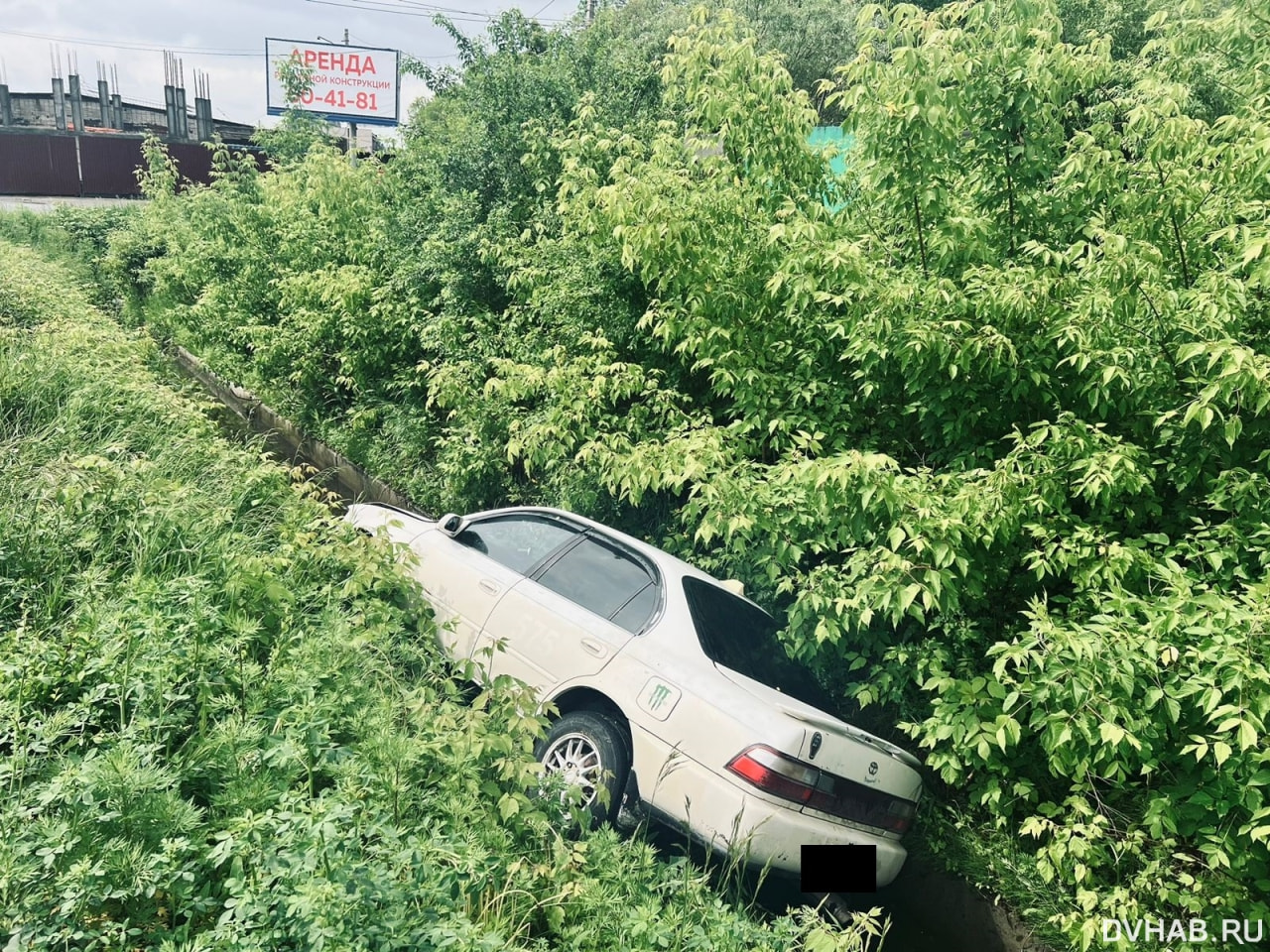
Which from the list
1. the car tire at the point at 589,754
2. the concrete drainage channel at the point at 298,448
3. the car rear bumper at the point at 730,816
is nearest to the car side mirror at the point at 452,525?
the car tire at the point at 589,754

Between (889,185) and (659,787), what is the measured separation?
3.83 m

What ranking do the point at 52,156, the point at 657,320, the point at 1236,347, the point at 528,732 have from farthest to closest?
the point at 52,156 < the point at 657,320 < the point at 1236,347 < the point at 528,732

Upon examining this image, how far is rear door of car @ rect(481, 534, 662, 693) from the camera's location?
465 cm

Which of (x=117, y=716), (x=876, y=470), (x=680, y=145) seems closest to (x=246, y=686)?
(x=117, y=716)

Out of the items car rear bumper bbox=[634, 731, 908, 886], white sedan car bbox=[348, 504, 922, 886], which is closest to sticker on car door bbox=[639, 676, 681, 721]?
Result: white sedan car bbox=[348, 504, 922, 886]

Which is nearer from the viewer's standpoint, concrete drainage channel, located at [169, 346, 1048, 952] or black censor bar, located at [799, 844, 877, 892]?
black censor bar, located at [799, 844, 877, 892]

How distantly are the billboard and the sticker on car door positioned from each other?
4301cm

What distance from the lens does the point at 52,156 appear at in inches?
1410

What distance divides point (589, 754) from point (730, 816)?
81cm

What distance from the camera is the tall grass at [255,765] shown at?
2469 millimetres

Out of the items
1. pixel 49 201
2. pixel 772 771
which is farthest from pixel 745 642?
pixel 49 201

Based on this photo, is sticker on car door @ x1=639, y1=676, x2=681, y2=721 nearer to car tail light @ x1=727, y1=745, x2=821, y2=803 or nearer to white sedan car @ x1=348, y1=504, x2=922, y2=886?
white sedan car @ x1=348, y1=504, x2=922, y2=886

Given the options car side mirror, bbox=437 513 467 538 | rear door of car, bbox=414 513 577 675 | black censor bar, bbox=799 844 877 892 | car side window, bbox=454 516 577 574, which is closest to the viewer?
black censor bar, bbox=799 844 877 892

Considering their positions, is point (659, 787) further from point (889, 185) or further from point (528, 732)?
point (889, 185)
